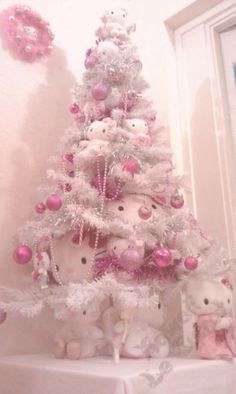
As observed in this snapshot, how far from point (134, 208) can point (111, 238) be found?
0.10m

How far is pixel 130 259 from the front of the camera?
0.93m

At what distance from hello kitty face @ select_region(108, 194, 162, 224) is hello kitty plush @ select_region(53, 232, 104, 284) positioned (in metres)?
0.11

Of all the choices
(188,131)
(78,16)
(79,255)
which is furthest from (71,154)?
(78,16)

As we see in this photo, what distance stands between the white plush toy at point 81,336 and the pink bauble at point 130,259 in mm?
117

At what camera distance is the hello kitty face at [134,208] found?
103 cm

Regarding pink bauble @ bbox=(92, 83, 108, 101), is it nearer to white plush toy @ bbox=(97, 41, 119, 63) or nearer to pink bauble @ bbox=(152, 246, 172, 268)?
white plush toy @ bbox=(97, 41, 119, 63)

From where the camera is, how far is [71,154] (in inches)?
44.8

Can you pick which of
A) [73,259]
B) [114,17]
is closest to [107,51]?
[114,17]

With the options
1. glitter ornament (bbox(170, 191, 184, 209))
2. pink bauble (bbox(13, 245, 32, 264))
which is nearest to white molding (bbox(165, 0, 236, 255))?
glitter ornament (bbox(170, 191, 184, 209))

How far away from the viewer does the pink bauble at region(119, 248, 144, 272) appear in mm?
934

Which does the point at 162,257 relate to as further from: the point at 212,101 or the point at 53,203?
the point at 212,101

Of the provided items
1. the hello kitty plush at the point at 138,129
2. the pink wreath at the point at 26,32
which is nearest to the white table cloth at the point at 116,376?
the hello kitty plush at the point at 138,129

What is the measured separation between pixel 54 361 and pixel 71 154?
536 mm

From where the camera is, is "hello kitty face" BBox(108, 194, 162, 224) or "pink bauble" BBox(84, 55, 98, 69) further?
"pink bauble" BBox(84, 55, 98, 69)
